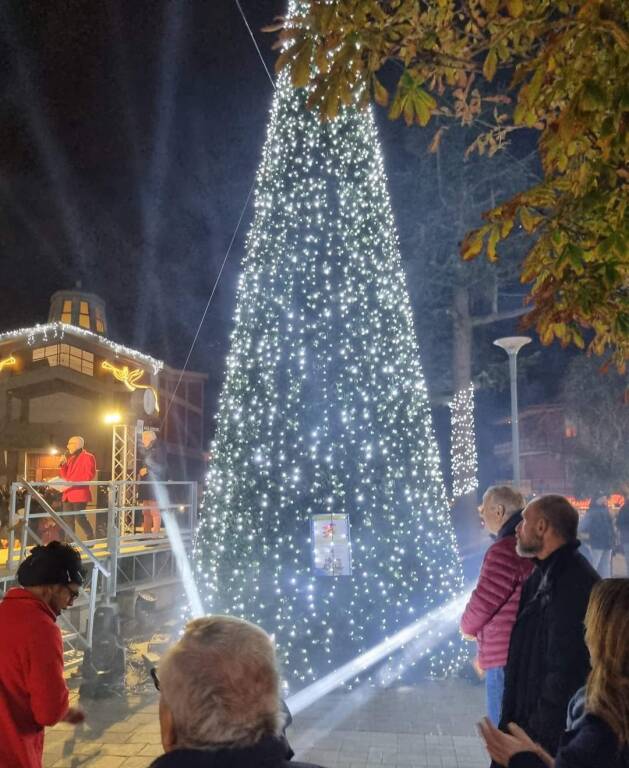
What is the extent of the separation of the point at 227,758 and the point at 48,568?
1961mm

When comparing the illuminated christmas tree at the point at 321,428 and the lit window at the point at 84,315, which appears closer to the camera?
the illuminated christmas tree at the point at 321,428

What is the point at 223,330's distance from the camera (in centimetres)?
2869

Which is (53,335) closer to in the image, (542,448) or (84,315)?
(84,315)

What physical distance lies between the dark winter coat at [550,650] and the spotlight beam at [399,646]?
13.0 ft

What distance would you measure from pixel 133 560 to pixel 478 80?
16.5 meters

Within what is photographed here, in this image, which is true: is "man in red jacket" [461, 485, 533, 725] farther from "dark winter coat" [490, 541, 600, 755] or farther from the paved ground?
the paved ground

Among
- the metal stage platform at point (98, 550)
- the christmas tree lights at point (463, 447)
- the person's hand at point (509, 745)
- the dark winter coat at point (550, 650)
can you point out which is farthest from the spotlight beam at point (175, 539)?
the christmas tree lights at point (463, 447)

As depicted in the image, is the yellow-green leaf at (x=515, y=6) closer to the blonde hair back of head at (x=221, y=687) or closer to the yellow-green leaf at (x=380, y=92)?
the yellow-green leaf at (x=380, y=92)

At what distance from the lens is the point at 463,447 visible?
19.8 metres

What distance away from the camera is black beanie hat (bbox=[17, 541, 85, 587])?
310 cm

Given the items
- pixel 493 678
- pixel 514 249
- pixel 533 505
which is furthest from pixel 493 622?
pixel 514 249

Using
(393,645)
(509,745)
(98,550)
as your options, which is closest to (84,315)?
(98,550)

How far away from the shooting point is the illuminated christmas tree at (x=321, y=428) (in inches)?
275

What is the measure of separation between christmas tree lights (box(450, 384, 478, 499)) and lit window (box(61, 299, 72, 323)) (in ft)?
37.3
